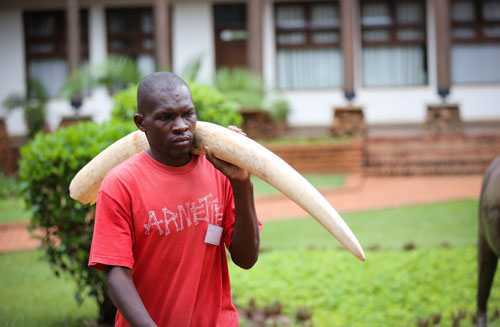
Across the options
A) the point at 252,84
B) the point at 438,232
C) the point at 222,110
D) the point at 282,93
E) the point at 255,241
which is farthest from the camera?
the point at 282,93

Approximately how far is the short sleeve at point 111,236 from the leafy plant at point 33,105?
16869mm

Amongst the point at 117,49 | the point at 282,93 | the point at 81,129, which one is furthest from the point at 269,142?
the point at 81,129

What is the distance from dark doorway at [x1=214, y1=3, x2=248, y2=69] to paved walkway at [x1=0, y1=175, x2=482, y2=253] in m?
7.55

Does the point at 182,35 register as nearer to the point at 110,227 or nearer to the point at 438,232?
the point at 438,232

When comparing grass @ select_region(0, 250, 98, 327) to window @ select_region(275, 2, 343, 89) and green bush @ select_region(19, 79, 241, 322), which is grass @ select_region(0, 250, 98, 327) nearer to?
green bush @ select_region(19, 79, 241, 322)

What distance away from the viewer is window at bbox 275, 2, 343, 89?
19.3m

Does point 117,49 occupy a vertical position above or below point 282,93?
above

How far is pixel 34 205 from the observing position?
4.98 m

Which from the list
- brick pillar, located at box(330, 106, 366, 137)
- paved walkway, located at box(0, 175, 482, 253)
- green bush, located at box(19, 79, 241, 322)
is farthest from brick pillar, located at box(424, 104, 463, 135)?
green bush, located at box(19, 79, 241, 322)

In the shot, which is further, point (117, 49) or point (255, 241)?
point (117, 49)

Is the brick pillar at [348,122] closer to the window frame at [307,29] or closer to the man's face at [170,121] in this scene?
Result: the window frame at [307,29]

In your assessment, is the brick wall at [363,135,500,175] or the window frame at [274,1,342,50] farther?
the window frame at [274,1,342,50]

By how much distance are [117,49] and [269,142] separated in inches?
274

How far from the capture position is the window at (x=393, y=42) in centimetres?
1925
